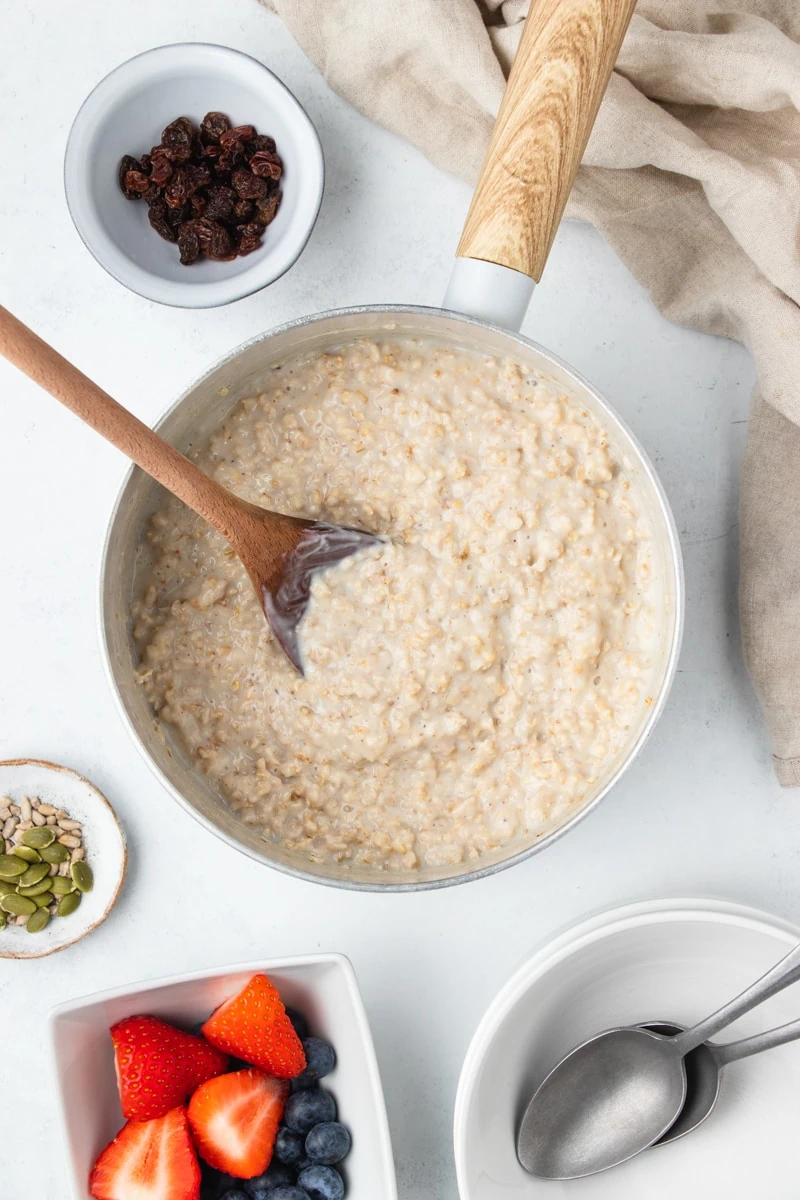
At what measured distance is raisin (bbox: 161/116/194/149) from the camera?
62.1 inches

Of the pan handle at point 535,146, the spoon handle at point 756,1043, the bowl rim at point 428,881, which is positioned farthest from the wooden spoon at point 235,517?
the spoon handle at point 756,1043

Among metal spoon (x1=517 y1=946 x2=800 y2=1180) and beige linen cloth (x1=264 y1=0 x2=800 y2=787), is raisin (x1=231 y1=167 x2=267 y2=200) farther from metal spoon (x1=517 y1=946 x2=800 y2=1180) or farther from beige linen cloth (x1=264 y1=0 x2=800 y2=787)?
metal spoon (x1=517 y1=946 x2=800 y2=1180)

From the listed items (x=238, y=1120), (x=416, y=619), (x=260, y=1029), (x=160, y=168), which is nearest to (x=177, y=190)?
(x=160, y=168)

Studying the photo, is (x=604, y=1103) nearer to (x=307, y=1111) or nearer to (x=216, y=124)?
(x=307, y=1111)

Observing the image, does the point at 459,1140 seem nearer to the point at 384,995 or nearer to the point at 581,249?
the point at 384,995

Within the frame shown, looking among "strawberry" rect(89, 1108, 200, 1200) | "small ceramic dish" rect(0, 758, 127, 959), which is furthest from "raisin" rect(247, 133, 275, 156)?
"strawberry" rect(89, 1108, 200, 1200)

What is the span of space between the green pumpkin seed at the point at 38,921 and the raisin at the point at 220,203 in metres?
1.03

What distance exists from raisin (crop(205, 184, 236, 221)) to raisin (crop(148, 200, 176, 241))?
6cm

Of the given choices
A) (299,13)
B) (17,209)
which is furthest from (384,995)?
(299,13)

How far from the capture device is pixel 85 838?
1.66 meters

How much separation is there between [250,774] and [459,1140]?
0.55 m

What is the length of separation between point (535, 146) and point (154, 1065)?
1301 millimetres

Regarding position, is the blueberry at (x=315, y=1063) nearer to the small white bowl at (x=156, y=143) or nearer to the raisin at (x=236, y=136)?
the small white bowl at (x=156, y=143)

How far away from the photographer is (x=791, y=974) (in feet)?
4.47
